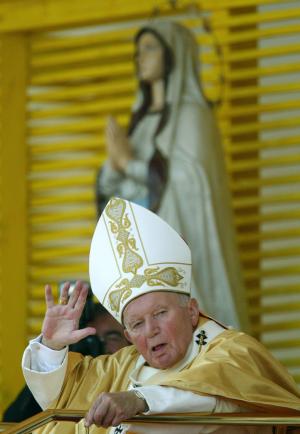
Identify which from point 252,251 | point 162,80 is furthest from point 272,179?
point 162,80

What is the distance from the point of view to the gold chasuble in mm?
4176

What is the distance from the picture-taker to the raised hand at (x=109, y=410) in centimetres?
391

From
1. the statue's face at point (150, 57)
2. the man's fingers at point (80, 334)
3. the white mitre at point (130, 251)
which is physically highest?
the statue's face at point (150, 57)

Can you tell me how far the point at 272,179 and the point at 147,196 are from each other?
0.98 metres

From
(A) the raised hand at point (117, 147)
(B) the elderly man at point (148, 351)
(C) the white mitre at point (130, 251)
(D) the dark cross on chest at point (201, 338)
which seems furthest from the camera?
(A) the raised hand at point (117, 147)

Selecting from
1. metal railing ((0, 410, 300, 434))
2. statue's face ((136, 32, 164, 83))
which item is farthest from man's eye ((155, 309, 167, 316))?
statue's face ((136, 32, 164, 83))

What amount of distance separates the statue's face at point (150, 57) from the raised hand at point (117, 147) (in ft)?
0.89

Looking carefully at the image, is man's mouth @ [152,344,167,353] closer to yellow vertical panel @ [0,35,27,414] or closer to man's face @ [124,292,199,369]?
man's face @ [124,292,199,369]

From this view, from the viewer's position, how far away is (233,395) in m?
4.16

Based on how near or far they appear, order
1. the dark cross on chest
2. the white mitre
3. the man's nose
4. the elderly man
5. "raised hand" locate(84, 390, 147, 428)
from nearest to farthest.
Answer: "raised hand" locate(84, 390, 147, 428) < the elderly man < the man's nose < the dark cross on chest < the white mitre

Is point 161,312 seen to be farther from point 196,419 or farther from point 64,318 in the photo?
point 196,419

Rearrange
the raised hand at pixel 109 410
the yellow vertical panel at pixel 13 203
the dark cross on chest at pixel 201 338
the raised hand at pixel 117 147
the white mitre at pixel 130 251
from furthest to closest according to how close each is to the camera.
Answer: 1. the yellow vertical panel at pixel 13 203
2. the raised hand at pixel 117 147
3. the white mitre at pixel 130 251
4. the dark cross on chest at pixel 201 338
5. the raised hand at pixel 109 410

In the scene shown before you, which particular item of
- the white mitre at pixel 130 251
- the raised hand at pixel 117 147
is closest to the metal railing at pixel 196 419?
the white mitre at pixel 130 251

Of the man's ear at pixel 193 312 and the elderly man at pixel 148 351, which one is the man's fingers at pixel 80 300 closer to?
the elderly man at pixel 148 351
